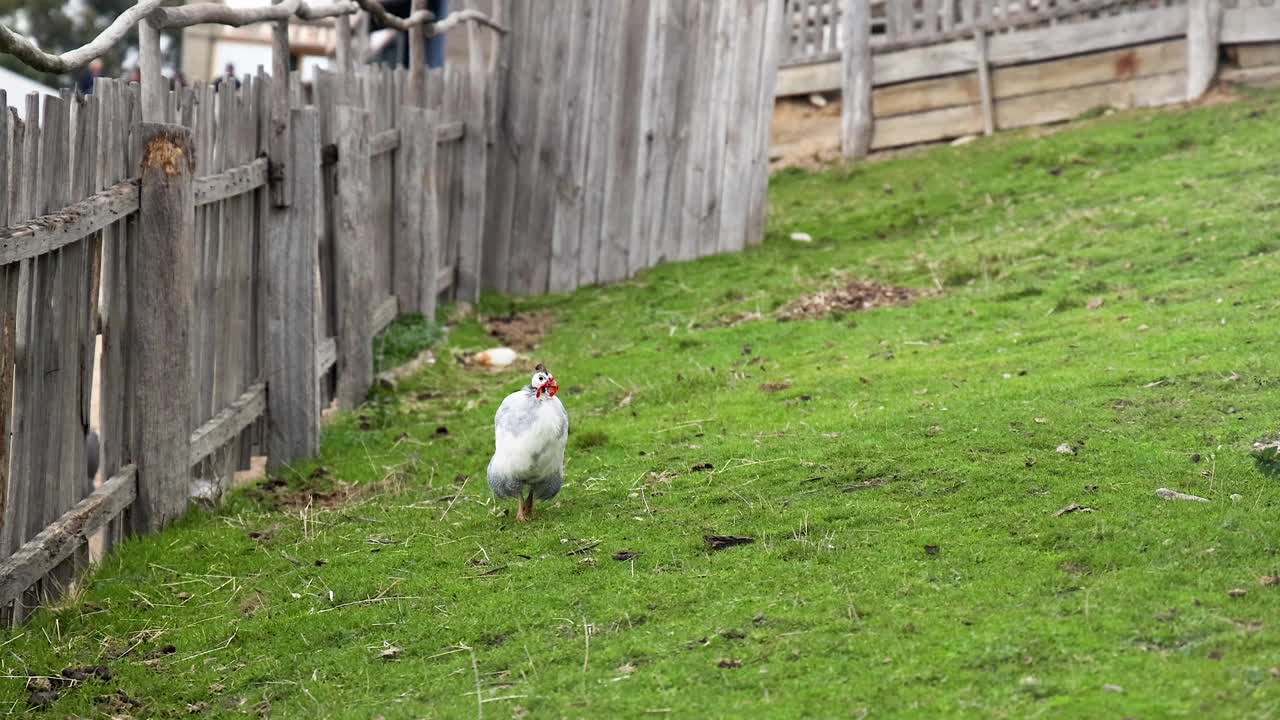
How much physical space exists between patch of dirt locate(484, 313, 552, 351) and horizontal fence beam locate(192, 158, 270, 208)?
3.88 metres

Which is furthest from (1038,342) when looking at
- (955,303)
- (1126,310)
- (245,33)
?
(245,33)

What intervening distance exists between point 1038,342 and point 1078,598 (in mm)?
4726

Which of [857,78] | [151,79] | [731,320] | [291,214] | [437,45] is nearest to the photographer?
[151,79]

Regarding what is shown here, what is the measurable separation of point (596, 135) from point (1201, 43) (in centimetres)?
685

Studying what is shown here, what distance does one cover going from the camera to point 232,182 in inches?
301

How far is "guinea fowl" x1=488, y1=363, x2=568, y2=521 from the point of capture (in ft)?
21.1

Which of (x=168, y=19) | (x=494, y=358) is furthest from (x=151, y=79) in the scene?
(x=494, y=358)

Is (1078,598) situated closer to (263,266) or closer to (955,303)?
(263,266)

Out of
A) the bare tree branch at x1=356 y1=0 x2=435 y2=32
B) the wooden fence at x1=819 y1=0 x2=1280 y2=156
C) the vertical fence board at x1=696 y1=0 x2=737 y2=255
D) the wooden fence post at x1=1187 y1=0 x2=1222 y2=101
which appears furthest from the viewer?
the wooden fence at x1=819 y1=0 x2=1280 y2=156

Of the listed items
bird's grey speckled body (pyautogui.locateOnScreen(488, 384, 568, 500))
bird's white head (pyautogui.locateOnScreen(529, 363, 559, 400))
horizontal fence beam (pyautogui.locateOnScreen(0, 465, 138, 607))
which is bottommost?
horizontal fence beam (pyautogui.locateOnScreen(0, 465, 138, 607))

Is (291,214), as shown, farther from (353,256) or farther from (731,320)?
(731,320)

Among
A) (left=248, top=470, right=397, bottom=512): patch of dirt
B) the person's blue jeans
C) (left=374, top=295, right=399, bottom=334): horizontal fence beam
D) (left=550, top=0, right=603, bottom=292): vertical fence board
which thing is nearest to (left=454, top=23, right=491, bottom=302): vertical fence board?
(left=550, top=0, right=603, bottom=292): vertical fence board

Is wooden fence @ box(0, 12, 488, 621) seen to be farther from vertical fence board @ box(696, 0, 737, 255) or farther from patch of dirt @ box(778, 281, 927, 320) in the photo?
vertical fence board @ box(696, 0, 737, 255)

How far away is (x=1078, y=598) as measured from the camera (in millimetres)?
4957
